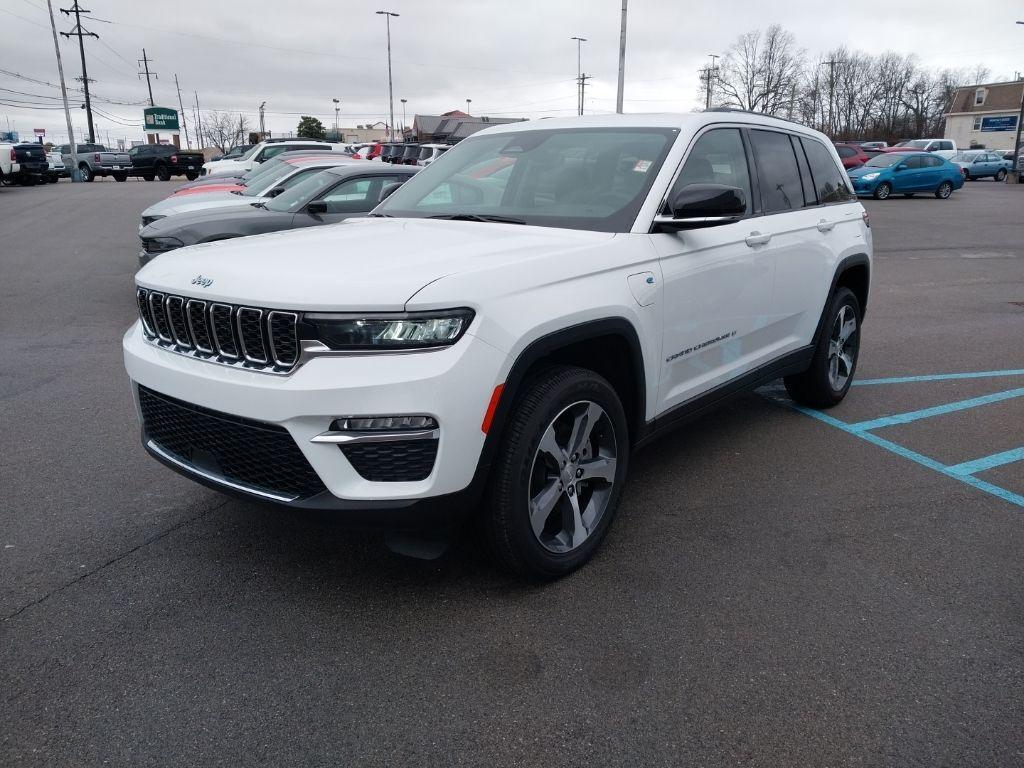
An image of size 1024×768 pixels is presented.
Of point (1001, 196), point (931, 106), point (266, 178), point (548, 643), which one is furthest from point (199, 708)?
point (931, 106)

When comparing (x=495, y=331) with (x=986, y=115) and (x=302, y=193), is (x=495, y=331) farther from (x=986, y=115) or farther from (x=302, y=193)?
(x=986, y=115)

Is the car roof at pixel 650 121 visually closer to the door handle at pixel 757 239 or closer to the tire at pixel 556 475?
the door handle at pixel 757 239

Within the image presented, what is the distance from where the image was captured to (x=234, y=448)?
291 centimetres

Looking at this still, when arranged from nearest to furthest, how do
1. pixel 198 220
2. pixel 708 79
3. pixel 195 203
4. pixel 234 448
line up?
pixel 234 448, pixel 198 220, pixel 195 203, pixel 708 79

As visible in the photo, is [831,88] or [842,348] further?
[831,88]

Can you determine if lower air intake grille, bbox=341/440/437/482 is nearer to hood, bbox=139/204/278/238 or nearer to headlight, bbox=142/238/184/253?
headlight, bbox=142/238/184/253

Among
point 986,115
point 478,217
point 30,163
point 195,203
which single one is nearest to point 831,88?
point 986,115

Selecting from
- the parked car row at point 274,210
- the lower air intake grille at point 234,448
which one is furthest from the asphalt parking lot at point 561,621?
the parked car row at point 274,210

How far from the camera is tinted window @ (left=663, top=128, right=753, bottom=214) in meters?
3.92

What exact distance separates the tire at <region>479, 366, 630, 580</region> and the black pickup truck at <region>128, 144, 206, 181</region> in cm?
4155

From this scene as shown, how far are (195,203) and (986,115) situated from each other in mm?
96873

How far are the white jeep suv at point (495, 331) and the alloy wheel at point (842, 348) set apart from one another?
96cm

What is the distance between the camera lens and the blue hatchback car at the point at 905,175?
2789 centimetres

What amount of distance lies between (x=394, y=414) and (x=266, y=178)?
421 inches
